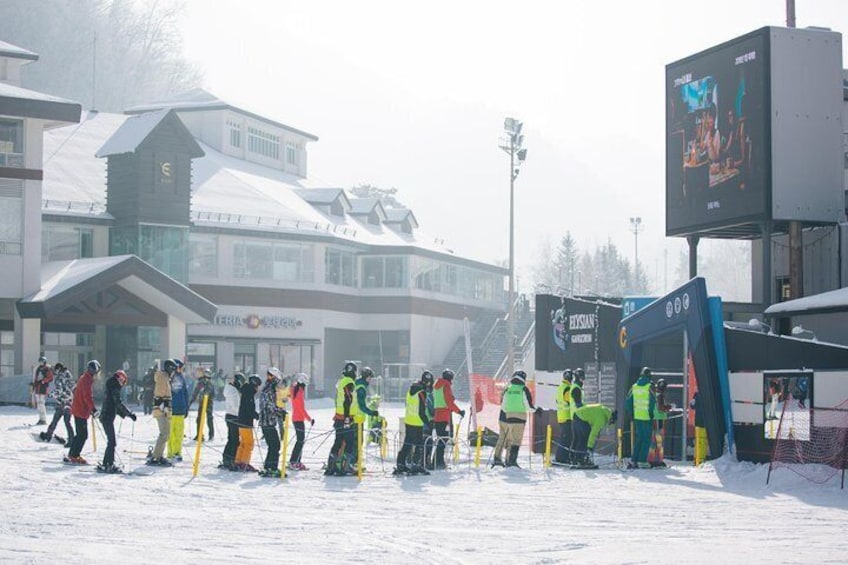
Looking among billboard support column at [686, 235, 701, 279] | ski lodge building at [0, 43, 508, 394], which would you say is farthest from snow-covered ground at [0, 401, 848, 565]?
ski lodge building at [0, 43, 508, 394]

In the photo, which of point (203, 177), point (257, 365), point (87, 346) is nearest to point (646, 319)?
point (87, 346)

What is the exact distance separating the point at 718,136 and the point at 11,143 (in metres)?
23.8

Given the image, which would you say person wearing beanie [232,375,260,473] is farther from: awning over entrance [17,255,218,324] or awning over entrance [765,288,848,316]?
awning over entrance [17,255,218,324]

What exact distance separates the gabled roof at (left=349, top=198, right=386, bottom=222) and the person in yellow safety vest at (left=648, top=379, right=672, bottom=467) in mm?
48259

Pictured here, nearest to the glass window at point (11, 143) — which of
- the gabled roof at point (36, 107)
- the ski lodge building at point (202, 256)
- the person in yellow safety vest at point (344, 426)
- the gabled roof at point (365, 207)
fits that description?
the ski lodge building at point (202, 256)

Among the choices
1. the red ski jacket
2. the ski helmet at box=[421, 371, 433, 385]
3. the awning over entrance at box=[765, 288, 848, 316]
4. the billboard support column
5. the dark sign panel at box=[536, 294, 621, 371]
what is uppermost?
the billboard support column

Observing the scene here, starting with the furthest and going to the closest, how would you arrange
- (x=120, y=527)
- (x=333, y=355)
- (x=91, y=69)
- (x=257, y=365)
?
(x=91, y=69) → (x=333, y=355) → (x=257, y=365) → (x=120, y=527)

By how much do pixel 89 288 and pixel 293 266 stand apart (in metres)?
18.8

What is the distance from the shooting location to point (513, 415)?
75.6ft

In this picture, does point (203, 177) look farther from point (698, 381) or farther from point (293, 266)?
point (698, 381)

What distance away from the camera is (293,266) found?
201 feet

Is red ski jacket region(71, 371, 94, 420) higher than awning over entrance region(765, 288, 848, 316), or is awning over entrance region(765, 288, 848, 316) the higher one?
awning over entrance region(765, 288, 848, 316)

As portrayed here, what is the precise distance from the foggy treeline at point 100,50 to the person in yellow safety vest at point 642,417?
9090 centimetres

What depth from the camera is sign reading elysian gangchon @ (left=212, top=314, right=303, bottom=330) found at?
191 ft
